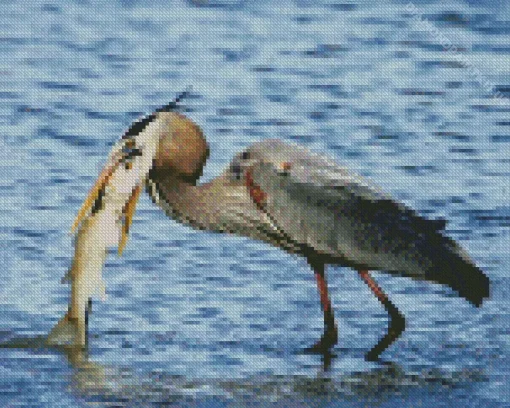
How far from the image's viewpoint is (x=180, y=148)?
358 inches

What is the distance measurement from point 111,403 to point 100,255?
90 centimetres

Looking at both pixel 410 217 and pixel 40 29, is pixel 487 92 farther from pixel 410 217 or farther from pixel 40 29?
pixel 410 217

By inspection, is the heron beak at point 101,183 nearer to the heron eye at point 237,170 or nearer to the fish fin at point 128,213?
the fish fin at point 128,213

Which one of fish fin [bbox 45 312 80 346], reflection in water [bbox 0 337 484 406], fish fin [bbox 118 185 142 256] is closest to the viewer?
reflection in water [bbox 0 337 484 406]

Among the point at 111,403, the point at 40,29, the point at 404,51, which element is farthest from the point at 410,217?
the point at 40,29

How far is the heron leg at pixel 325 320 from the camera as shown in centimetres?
884

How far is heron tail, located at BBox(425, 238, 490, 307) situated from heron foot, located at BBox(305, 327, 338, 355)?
1.48 ft

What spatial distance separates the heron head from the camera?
9.06m

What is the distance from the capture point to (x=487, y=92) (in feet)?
45.2

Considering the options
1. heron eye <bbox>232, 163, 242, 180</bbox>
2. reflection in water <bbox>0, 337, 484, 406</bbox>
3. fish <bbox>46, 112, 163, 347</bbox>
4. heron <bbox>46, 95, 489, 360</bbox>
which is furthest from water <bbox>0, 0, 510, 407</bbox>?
heron eye <bbox>232, 163, 242, 180</bbox>

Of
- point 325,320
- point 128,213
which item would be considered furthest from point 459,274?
point 128,213

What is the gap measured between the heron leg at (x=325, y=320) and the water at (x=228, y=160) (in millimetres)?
67

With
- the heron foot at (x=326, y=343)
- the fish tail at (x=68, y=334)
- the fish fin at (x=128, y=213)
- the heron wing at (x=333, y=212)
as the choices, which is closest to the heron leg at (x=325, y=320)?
the heron foot at (x=326, y=343)

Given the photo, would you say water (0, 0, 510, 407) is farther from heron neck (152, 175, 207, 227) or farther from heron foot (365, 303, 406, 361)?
heron neck (152, 175, 207, 227)
